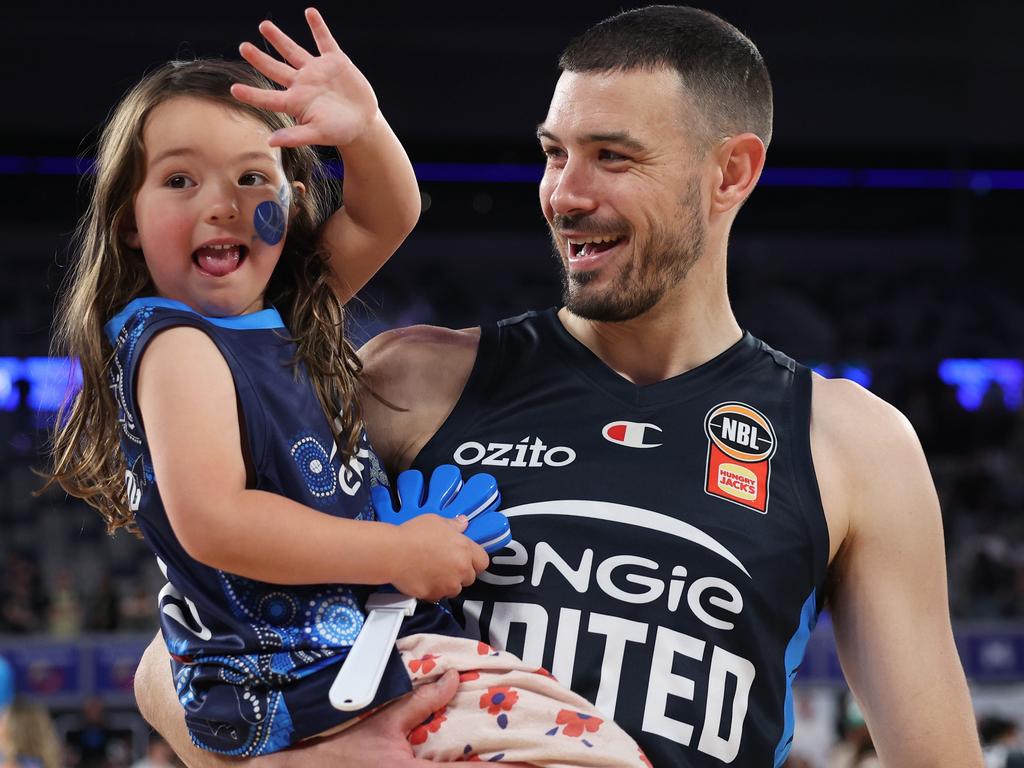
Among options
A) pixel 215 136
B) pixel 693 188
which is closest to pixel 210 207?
pixel 215 136

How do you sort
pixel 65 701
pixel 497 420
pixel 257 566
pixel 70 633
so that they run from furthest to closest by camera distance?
pixel 70 633, pixel 65 701, pixel 497 420, pixel 257 566

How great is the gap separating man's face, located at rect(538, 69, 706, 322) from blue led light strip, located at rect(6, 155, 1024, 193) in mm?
8912

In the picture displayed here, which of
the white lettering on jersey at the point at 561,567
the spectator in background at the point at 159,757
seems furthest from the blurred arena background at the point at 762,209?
the white lettering on jersey at the point at 561,567

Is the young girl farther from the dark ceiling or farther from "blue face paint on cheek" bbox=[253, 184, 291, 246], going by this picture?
the dark ceiling

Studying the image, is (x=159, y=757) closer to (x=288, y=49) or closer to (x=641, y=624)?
(x=641, y=624)

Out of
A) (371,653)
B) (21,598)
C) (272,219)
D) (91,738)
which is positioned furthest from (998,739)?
(21,598)

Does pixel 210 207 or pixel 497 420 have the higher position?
pixel 210 207

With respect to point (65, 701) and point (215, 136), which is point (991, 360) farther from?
point (215, 136)

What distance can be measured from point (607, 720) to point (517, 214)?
994 centimetres

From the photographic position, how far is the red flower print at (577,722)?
1.44 meters

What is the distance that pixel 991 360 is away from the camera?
36.8ft

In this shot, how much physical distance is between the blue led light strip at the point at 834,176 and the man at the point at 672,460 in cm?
887

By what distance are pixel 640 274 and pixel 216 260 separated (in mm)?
594

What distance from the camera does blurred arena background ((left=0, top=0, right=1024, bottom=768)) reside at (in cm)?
935
